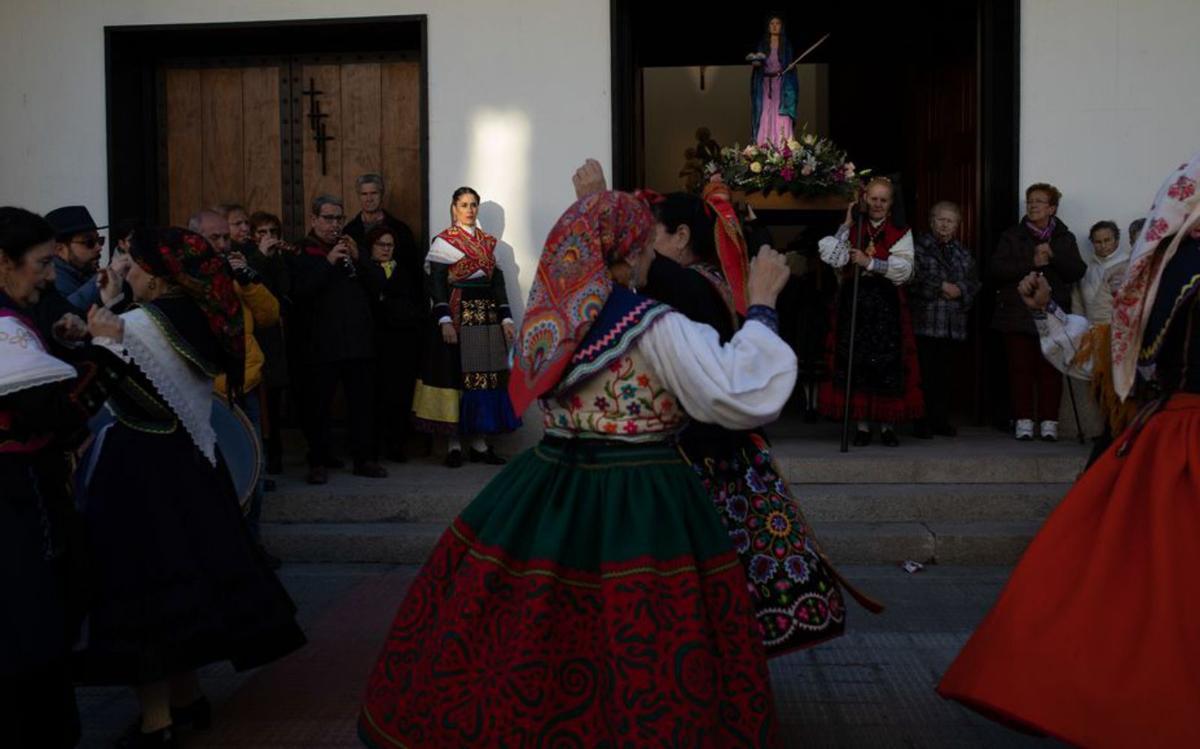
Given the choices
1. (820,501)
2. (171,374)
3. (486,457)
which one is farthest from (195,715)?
(486,457)

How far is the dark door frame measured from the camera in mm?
8914

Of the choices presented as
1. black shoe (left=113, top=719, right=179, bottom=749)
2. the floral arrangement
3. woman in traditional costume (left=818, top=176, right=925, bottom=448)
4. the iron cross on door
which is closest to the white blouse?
woman in traditional costume (left=818, top=176, right=925, bottom=448)

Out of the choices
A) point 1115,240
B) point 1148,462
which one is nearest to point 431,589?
point 1148,462

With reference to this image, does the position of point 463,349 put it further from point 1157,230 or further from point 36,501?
point 1157,230

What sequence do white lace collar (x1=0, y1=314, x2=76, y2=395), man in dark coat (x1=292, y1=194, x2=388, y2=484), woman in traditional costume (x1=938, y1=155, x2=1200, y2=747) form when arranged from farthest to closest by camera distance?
man in dark coat (x1=292, y1=194, x2=388, y2=484) → white lace collar (x1=0, y1=314, x2=76, y2=395) → woman in traditional costume (x1=938, y1=155, x2=1200, y2=747)

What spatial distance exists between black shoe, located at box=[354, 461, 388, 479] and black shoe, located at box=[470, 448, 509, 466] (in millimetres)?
672

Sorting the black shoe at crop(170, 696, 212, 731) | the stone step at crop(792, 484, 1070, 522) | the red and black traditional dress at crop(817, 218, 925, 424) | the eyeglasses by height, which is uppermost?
the eyeglasses

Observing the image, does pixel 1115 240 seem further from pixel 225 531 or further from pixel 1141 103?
pixel 225 531

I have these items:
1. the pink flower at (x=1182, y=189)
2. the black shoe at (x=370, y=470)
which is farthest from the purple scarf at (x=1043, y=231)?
the pink flower at (x=1182, y=189)

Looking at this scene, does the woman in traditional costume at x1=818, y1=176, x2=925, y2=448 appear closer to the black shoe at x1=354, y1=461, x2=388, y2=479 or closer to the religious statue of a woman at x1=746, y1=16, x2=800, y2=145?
the religious statue of a woman at x1=746, y1=16, x2=800, y2=145

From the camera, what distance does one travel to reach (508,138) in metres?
8.70

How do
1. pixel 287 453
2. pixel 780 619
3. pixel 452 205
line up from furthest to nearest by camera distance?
pixel 287 453 → pixel 452 205 → pixel 780 619

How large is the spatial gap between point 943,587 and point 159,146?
639cm

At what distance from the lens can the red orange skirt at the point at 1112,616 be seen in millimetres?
3359
